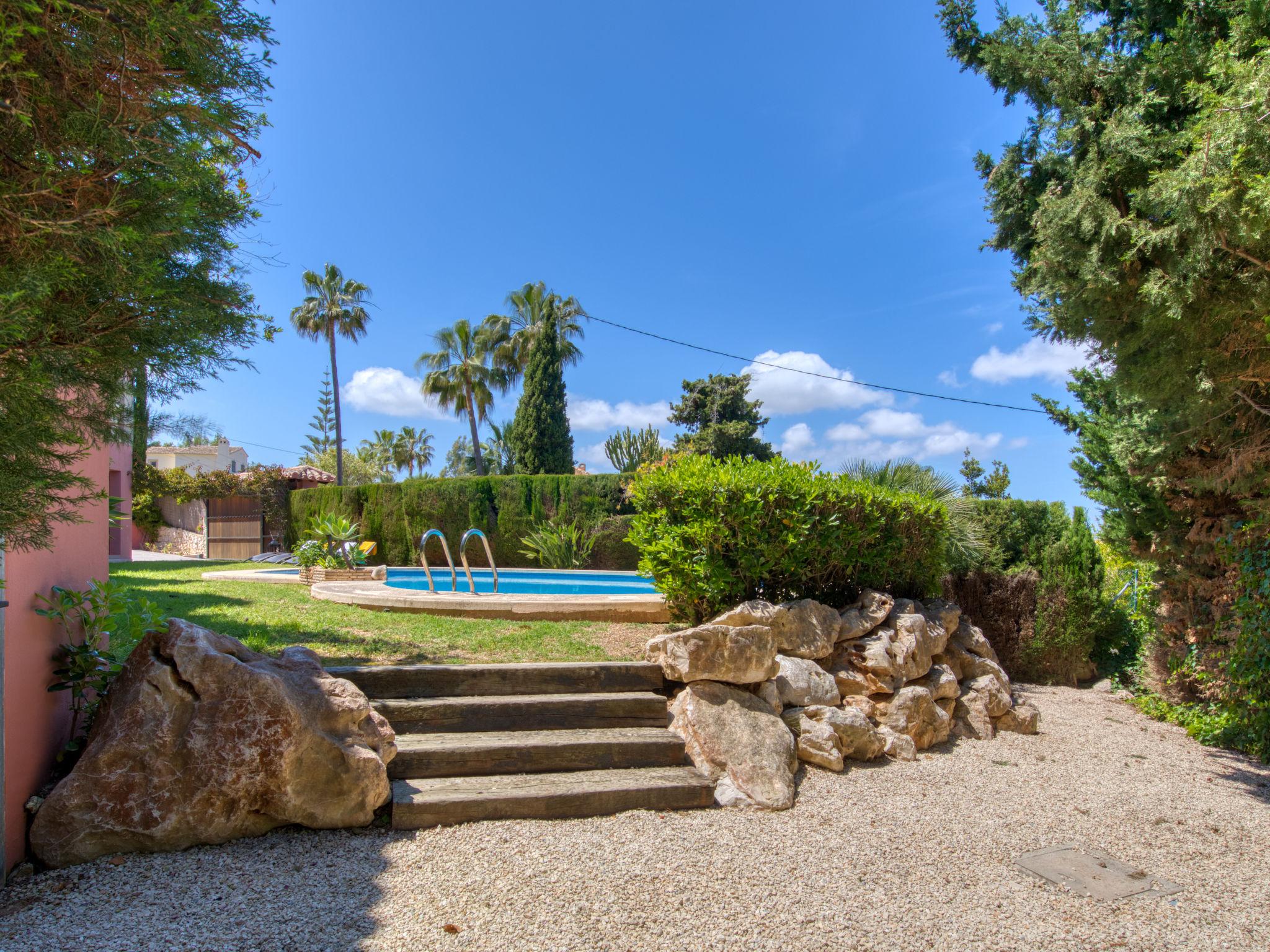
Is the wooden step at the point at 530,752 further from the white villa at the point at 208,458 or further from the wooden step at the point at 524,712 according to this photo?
the white villa at the point at 208,458

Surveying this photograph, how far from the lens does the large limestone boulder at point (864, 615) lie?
5.35m

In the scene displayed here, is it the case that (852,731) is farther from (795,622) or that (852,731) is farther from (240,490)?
(240,490)

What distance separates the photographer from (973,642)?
624cm

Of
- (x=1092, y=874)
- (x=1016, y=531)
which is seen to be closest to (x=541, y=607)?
(x=1092, y=874)

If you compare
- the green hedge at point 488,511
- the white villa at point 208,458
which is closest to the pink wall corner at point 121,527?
the green hedge at point 488,511

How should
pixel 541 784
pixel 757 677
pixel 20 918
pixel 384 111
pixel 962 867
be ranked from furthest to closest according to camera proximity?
pixel 384 111 → pixel 757 677 → pixel 541 784 → pixel 962 867 → pixel 20 918

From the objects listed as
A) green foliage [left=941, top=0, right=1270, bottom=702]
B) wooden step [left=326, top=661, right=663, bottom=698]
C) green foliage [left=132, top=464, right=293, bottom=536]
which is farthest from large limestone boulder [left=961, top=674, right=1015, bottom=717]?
green foliage [left=132, top=464, right=293, bottom=536]

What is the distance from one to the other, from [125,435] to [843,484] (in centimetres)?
479

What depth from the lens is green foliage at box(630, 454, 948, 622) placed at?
16.9 feet

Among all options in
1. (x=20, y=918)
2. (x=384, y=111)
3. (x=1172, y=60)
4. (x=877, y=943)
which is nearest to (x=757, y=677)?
(x=877, y=943)

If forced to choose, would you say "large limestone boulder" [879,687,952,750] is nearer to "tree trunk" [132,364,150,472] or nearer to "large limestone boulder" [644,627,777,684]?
"large limestone boulder" [644,627,777,684]

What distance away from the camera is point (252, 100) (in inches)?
106

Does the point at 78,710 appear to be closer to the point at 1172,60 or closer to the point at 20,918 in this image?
the point at 20,918

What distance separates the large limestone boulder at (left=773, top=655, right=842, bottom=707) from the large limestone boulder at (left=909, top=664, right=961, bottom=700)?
861 mm
